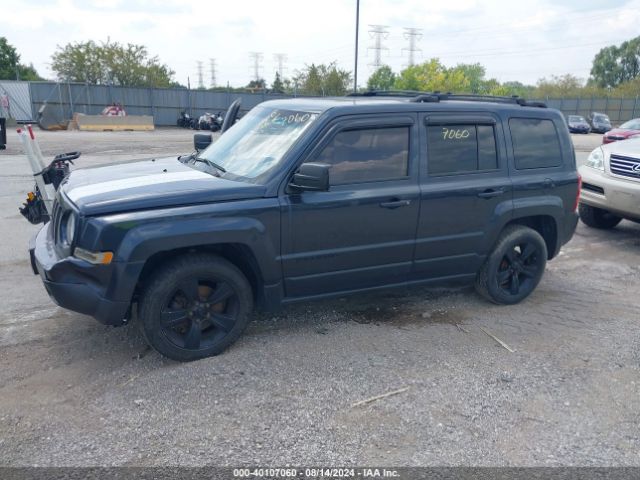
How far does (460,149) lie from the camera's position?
15.0 ft

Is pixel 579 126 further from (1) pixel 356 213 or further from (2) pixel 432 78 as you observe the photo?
(1) pixel 356 213

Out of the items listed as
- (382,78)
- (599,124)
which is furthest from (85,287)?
(382,78)

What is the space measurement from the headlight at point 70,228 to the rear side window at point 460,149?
2.66 metres

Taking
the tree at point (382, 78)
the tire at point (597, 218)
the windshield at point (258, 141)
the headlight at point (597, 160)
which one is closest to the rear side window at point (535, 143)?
the windshield at point (258, 141)

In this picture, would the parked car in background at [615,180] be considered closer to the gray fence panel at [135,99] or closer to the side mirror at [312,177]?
the side mirror at [312,177]

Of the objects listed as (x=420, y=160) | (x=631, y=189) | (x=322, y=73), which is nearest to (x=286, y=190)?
(x=420, y=160)

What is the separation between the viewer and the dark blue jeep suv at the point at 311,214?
3.53 meters

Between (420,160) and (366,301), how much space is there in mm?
1422

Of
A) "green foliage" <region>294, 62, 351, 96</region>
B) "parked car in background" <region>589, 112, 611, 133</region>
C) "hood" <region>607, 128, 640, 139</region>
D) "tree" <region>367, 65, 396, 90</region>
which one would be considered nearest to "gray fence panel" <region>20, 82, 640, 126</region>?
"green foliage" <region>294, 62, 351, 96</region>

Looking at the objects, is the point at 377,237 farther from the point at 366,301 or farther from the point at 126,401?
the point at 126,401

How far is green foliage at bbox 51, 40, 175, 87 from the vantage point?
142 feet

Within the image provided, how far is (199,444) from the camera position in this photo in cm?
298

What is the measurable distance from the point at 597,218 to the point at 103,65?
44016 mm

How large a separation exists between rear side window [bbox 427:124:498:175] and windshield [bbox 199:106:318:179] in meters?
1.04
